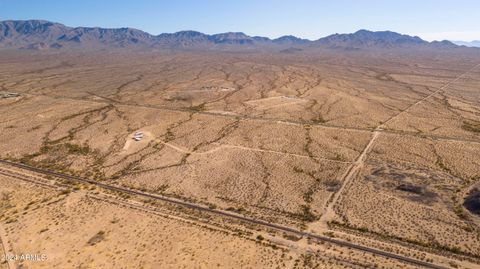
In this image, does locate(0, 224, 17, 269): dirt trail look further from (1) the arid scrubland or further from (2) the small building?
(2) the small building

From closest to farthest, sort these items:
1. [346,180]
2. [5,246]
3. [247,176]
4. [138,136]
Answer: [5,246]
[346,180]
[247,176]
[138,136]

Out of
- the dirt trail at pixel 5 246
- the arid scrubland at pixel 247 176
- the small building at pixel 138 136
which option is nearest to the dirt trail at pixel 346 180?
the arid scrubland at pixel 247 176

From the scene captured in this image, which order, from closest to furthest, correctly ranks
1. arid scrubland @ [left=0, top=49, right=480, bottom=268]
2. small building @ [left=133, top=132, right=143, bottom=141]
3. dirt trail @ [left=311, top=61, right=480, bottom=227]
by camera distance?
arid scrubland @ [left=0, top=49, right=480, bottom=268], dirt trail @ [left=311, top=61, right=480, bottom=227], small building @ [left=133, top=132, right=143, bottom=141]

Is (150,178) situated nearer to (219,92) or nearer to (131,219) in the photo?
(131,219)

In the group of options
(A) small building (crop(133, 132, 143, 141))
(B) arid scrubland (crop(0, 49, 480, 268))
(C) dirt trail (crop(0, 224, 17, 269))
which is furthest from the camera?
(A) small building (crop(133, 132, 143, 141))

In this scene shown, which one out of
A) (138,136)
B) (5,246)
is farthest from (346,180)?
(5,246)

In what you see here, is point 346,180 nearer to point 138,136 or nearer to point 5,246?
point 138,136

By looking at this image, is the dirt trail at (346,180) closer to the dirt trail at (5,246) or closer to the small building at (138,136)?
the dirt trail at (5,246)

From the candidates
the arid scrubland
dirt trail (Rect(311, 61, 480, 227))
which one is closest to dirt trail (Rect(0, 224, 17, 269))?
the arid scrubland

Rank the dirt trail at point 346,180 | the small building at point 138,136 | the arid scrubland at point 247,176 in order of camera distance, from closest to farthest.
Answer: the arid scrubland at point 247,176, the dirt trail at point 346,180, the small building at point 138,136

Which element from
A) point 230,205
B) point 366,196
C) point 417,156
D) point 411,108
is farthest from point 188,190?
point 411,108

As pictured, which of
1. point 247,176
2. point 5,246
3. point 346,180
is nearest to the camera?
point 5,246
